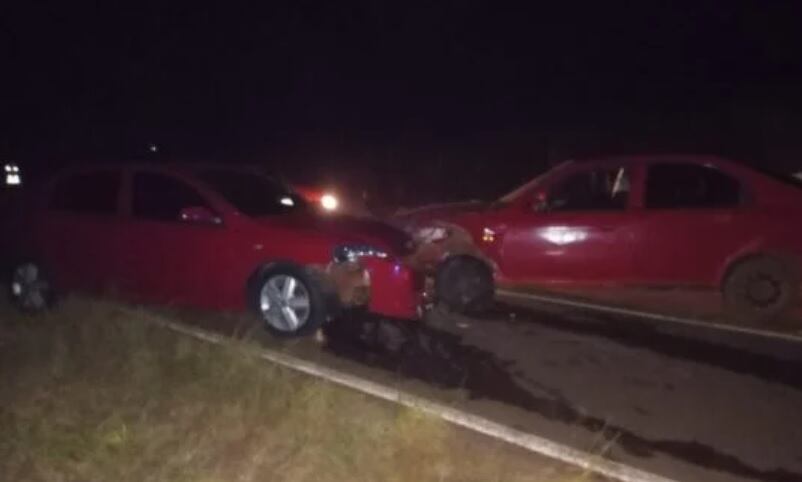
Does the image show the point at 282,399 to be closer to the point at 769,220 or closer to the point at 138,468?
the point at 138,468

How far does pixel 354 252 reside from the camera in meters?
7.73

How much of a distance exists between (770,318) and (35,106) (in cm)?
2589

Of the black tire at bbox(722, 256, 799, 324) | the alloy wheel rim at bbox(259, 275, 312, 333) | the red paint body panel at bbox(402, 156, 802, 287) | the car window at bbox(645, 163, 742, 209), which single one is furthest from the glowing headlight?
the black tire at bbox(722, 256, 799, 324)

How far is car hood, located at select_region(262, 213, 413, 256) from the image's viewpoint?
780cm

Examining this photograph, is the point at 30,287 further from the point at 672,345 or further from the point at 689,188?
the point at 689,188

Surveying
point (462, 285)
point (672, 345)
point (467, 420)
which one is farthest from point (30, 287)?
point (672, 345)

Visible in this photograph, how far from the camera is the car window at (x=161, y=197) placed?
8391 millimetres

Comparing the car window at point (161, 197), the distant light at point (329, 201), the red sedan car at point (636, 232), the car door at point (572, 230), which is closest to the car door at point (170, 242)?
the car window at point (161, 197)

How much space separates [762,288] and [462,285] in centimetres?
284

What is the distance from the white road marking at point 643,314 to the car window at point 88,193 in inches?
164

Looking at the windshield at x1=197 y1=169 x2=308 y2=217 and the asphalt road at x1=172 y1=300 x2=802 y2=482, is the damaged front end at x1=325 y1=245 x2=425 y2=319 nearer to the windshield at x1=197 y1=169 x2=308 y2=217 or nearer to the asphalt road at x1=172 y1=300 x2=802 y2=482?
the asphalt road at x1=172 y1=300 x2=802 y2=482

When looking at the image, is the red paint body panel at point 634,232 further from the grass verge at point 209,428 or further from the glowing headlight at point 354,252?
the grass verge at point 209,428

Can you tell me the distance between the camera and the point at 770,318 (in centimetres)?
894

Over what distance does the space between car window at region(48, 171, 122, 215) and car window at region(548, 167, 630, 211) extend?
424cm
